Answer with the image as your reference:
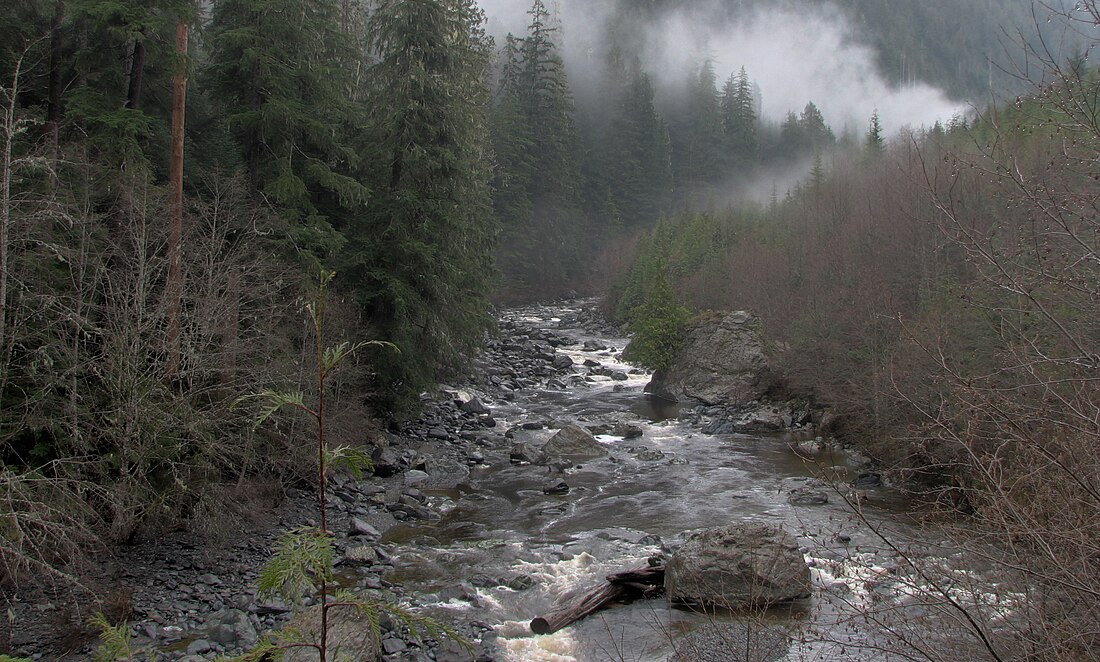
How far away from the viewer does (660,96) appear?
Answer: 395 feet

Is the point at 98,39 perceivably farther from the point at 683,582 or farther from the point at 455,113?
the point at 683,582

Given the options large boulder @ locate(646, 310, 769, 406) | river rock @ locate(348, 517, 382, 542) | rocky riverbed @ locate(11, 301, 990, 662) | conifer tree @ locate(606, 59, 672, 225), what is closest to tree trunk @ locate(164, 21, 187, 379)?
rocky riverbed @ locate(11, 301, 990, 662)

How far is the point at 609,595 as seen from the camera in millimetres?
13070

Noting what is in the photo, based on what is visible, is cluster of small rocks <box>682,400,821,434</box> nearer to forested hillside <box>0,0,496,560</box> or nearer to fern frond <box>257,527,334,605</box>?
forested hillside <box>0,0,496,560</box>

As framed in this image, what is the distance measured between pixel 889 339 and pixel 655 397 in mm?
12033

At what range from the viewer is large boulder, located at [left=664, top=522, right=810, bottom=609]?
12.7m

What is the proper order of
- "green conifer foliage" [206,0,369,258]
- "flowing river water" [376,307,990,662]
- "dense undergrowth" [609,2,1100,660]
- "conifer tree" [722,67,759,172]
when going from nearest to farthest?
"dense undergrowth" [609,2,1100,660] → "flowing river water" [376,307,990,662] → "green conifer foliage" [206,0,369,258] → "conifer tree" [722,67,759,172]

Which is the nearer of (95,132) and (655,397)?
(95,132)

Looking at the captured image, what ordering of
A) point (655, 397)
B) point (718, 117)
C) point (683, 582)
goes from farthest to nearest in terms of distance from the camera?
point (718, 117)
point (655, 397)
point (683, 582)

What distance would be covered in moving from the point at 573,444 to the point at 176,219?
1297 cm

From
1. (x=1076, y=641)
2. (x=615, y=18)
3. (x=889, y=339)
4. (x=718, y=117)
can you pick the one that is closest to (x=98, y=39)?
(x=1076, y=641)

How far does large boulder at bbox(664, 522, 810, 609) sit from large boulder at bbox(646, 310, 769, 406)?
57.6 ft

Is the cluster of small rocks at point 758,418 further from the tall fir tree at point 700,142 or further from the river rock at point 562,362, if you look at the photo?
the tall fir tree at point 700,142

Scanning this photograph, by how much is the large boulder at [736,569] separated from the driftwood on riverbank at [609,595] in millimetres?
290
